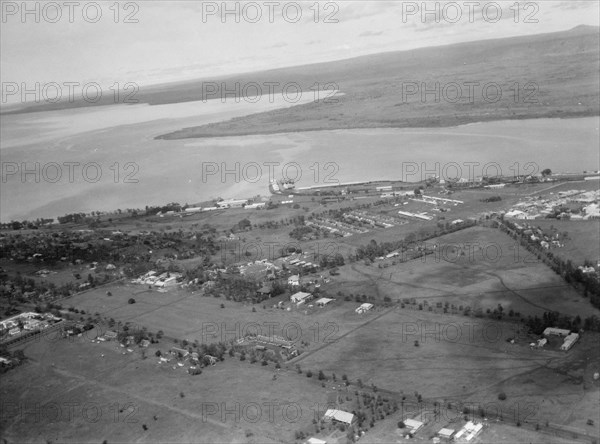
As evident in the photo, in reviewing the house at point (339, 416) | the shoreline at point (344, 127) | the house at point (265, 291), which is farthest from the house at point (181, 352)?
the shoreline at point (344, 127)

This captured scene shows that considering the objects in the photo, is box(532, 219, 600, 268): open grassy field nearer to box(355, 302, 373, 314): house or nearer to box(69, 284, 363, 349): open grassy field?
box(355, 302, 373, 314): house

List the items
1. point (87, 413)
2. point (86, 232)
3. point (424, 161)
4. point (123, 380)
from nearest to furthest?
point (87, 413), point (123, 380), point (86, 232), point (424, 161)

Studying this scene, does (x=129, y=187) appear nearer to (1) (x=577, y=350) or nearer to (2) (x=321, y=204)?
(2) (x=321, y=204)

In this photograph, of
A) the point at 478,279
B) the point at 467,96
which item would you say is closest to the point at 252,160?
the point at 478,279

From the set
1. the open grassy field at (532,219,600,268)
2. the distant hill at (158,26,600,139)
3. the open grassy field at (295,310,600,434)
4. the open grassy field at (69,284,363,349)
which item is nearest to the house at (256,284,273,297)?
the open grassy field at (69,284,363,349)

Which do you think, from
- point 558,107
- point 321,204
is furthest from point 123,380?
point 558,107

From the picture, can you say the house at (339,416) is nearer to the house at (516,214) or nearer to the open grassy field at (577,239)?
the open grassy field at (577,239)
